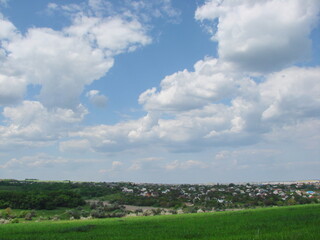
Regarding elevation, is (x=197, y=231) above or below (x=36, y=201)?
below

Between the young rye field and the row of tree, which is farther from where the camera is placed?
the row of tree

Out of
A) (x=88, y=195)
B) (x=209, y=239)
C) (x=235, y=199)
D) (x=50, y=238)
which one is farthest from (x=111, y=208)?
(x=209, y=239)

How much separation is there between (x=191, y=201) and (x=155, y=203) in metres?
13.7

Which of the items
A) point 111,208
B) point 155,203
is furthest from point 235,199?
point 111,208

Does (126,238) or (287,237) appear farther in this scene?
(126,238)

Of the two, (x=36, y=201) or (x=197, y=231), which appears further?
(x=36, y=201)

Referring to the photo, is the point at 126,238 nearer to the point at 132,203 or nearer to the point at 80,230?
the point at 80,230

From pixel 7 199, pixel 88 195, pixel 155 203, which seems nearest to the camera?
pixel 7 199

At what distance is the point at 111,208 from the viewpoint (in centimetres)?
9688

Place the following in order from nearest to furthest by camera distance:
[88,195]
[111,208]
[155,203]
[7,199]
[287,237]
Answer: [287,237] < [111,208] < [7,199] < [155,203] < [88,195]

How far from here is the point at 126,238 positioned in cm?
2523

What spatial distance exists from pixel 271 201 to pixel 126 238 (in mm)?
90080

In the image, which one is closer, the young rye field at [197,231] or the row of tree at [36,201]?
the young rye field at [197,231]

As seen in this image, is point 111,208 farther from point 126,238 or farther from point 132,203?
point 126,238
